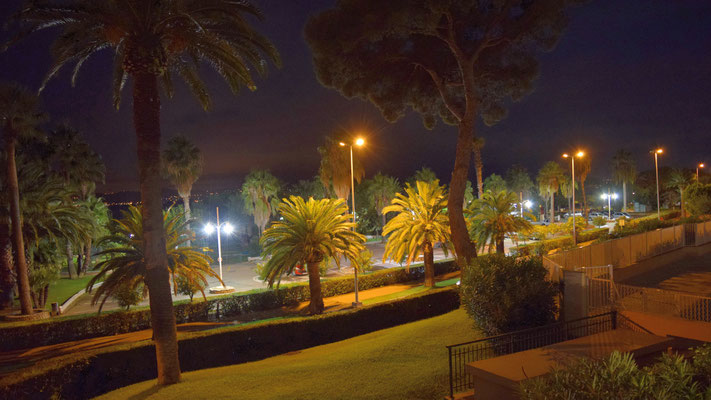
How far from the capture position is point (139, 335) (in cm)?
1900

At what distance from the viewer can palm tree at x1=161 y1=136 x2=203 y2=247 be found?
162 feet

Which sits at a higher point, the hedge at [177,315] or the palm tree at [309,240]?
the palm tree at [309,240]

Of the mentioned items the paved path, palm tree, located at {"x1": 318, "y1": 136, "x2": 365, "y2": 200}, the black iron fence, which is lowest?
the paved path

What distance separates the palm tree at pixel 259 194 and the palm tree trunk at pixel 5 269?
40600mm

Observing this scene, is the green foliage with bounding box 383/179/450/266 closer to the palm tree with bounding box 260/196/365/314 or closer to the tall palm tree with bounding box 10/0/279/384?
the palm tree with bounding box 260/196/365/314

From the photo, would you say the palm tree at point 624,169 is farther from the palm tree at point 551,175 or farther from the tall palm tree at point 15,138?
the tall palm tree at point 15,138

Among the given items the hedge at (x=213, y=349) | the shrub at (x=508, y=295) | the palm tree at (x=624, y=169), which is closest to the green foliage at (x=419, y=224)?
the hedge at (x=213, y=349)

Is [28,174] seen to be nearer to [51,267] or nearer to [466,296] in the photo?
[51,267]

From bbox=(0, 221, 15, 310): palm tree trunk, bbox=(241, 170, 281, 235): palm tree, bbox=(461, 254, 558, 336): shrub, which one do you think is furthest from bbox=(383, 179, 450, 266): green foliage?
bbox=(241, 170, 281, 235): palm tree

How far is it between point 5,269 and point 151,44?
22523mm

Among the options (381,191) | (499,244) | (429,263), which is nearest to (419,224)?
(429,263)

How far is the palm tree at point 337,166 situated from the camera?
50.5 metres

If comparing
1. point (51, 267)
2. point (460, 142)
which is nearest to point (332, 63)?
point (460, 142)

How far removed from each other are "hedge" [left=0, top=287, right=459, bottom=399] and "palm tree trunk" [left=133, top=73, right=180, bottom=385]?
9.82 feet
